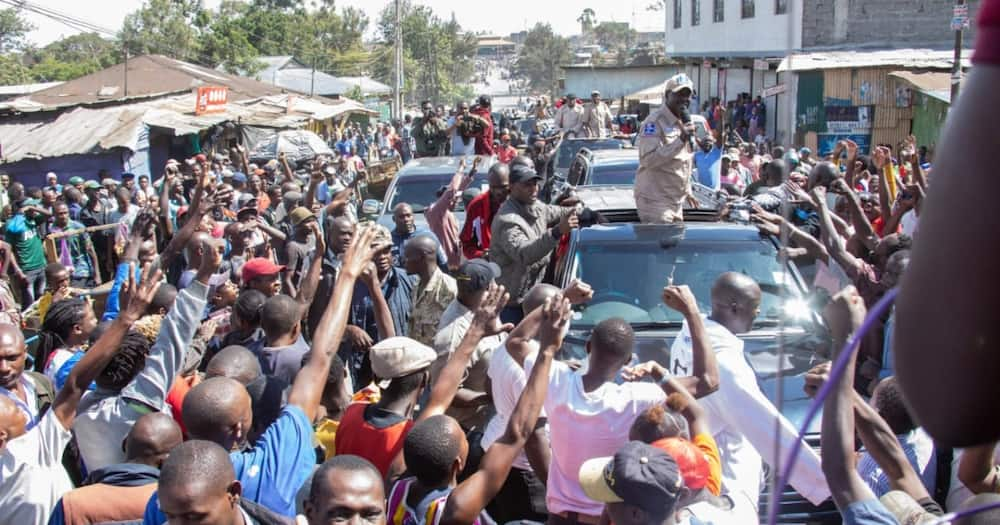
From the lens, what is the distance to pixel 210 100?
21.7 m

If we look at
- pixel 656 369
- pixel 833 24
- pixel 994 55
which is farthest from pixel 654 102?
pixel 994 55

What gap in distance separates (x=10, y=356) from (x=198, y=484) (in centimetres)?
171

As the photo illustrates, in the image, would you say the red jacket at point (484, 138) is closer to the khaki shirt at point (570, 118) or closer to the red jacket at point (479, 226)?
the khaki shirt at point (570, 118)

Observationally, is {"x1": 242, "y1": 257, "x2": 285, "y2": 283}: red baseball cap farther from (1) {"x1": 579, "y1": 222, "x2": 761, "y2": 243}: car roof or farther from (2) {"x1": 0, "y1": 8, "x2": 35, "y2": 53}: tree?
(2) {"x1": 0, "y1": 8, "x2": 35, "y2": 53}: tree

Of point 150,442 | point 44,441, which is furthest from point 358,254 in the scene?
point 44,441

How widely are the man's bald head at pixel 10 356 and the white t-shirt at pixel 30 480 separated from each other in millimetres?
598

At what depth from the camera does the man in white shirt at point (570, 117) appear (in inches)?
666

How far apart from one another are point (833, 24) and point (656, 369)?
23828 millimetres

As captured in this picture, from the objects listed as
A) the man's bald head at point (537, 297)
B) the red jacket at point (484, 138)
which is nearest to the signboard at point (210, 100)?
the red jacket at point (484, 138)

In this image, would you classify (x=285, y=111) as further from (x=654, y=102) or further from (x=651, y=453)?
(x=651, y=453)

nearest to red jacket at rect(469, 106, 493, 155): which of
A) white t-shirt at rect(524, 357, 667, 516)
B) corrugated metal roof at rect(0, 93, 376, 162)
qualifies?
corrugated metal roof at rect(0, 93, 376, 162)

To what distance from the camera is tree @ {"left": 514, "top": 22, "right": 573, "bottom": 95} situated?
10212cm

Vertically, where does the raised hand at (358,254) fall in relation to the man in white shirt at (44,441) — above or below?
above

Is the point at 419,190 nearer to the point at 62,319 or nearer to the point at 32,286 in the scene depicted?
the point at 32,286
